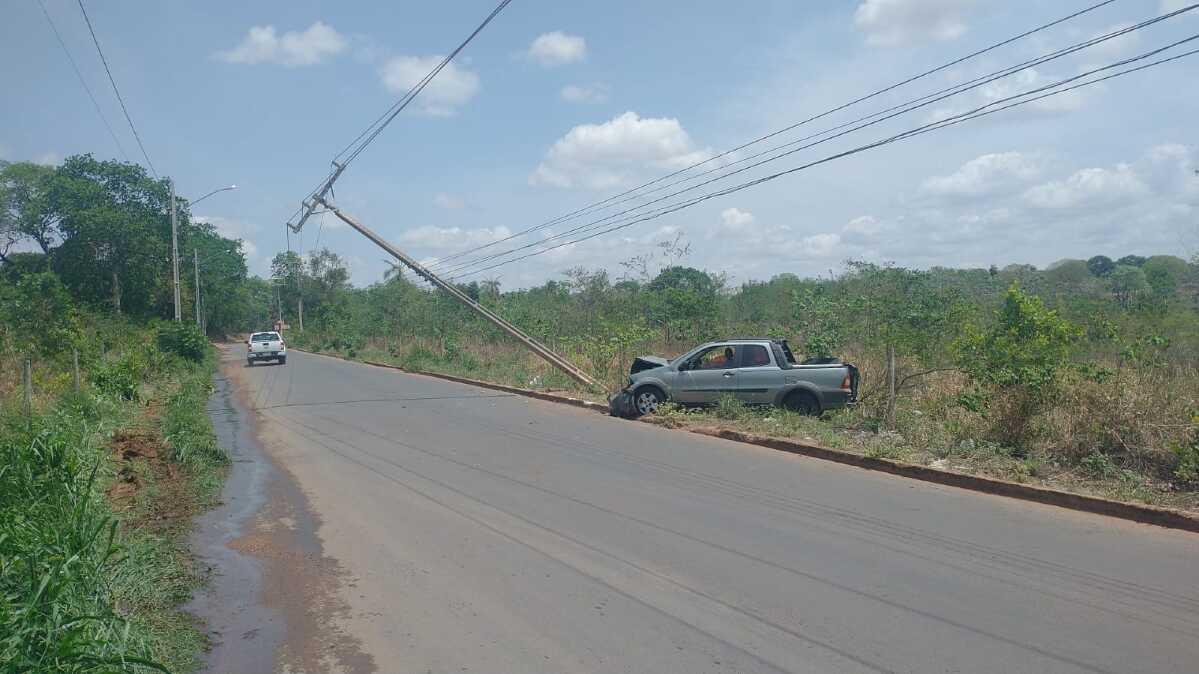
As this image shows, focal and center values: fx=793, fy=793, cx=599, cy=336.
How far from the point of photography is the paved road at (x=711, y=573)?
4.80 metres

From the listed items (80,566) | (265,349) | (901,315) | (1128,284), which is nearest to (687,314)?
(901,315)

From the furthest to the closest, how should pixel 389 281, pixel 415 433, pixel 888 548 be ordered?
pixel 389 281
pixel 415 433
pixel 888 548

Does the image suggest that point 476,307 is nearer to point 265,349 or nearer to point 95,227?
point 265,349

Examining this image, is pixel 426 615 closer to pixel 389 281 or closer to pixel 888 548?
pixel 888 548

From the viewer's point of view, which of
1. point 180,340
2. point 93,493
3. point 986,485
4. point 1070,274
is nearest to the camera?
point 93,493

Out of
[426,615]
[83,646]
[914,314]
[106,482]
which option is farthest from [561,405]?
[83,646]

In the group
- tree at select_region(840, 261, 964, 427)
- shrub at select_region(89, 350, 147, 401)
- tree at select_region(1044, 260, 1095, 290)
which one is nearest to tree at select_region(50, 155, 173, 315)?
shrub at select_region(89, 350, 147, 401)

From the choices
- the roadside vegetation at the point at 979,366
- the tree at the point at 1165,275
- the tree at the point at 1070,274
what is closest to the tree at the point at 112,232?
the roadside vegetation at the point at 979,366

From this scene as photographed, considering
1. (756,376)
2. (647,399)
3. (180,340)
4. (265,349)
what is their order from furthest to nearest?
(265,349) → (180,340) → (647,399) → (756,376)

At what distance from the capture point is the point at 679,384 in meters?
15.6

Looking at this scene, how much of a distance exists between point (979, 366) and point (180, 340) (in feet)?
95.8

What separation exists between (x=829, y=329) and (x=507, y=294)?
101 ft

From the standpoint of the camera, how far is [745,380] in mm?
14625

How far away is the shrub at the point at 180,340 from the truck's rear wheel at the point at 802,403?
24.4 meters
